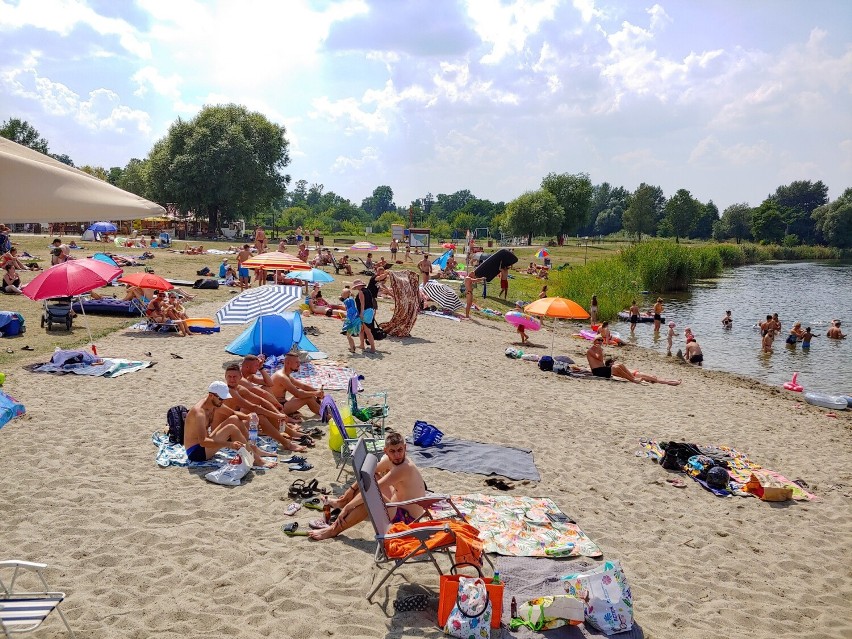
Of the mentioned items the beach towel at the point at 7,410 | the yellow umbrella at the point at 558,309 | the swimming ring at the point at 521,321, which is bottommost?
the swimming ring at the point at 521,321

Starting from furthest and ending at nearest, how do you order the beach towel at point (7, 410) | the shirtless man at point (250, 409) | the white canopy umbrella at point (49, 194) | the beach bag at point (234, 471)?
the shirtless man at point (250, 409) → the beach bag at point (234, 471) → the beach towel at point (7, 410) → the white canopy umbrella at point (49, 194)

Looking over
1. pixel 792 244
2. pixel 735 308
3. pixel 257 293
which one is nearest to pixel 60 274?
pixel 257 293

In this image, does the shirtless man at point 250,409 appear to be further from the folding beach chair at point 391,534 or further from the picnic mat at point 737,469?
the picnic mat at point 737,469

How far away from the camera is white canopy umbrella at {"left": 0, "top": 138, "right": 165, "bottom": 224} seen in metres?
2.86

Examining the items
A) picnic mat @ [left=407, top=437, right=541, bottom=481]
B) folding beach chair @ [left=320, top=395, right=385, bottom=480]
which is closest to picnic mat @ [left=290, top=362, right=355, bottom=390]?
picnic mat @ [left=407, top=437, right=541, bottom=481]

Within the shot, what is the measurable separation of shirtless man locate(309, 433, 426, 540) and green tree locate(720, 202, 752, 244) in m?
108

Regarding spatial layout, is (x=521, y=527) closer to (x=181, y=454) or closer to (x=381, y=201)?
(x=181, y=454)

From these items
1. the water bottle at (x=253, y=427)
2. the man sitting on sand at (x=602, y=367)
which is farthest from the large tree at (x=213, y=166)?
the water bottle at (x=253, y=427)

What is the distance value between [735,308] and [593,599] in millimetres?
28982

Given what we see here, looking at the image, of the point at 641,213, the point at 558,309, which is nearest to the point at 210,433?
the point at 558,309

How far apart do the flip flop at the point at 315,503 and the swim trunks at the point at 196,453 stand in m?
1.40

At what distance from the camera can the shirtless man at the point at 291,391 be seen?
8.41 metres

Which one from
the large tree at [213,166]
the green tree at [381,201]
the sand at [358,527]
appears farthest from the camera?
the green tree at [381,201]

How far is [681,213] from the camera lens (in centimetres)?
9862
